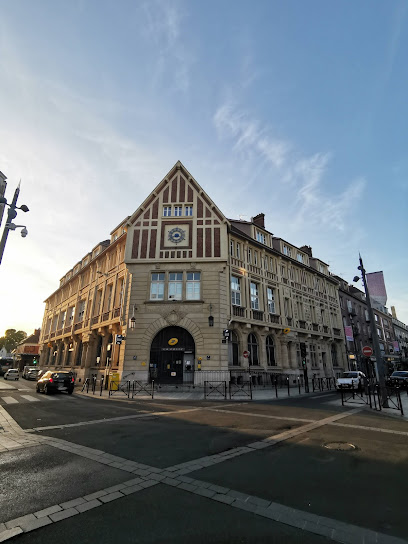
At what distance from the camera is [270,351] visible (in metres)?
28.4

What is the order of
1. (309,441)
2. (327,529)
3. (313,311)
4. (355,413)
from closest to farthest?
1. (327,529)
2. (309,441)
3. (355,413)
4. (313,311)

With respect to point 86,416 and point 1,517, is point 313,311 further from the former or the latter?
point 1,517

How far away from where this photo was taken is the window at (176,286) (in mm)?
23859

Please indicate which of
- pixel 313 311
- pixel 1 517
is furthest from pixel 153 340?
pixel 313 311

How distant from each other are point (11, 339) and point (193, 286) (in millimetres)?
113774

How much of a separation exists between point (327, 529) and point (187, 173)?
26913 millimetres

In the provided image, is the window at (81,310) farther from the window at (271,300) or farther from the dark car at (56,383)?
the window at (271,300)

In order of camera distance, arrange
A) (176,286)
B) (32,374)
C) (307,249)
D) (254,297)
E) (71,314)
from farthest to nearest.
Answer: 1. (307,249)
2. (71,314)
3. (32,374)
4. (254,297)
5. (176,286)

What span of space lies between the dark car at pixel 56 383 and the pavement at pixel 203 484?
12229 millimetres

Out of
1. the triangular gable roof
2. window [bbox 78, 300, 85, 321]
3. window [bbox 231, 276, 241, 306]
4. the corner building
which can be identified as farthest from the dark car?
window [bbox 78, 300, 85, 321]

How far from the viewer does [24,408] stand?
1292 cm

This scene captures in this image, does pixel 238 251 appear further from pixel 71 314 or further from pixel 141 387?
pixel 71 314

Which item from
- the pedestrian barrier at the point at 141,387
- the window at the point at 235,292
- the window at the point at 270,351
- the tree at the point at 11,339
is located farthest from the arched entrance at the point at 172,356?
the tree at the point at 11,339

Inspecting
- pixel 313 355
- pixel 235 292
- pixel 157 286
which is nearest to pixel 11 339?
pixel 157 286
